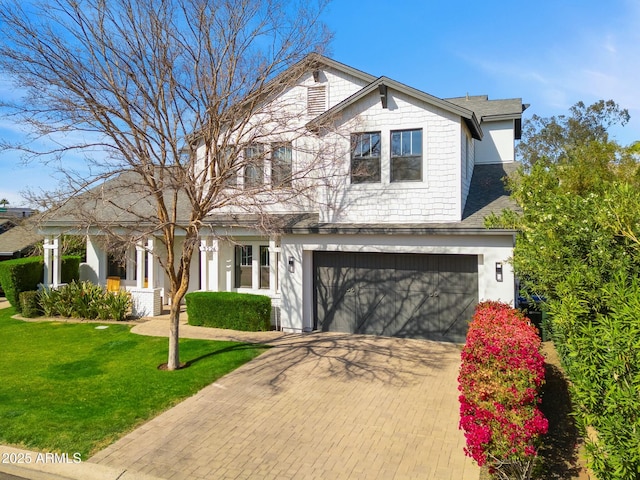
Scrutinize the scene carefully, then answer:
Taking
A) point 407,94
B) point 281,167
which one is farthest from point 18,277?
point 407,94

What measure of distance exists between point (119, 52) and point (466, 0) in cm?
875

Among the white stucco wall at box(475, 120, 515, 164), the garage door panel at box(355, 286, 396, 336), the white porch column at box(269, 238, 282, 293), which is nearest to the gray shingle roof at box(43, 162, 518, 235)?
the white stucco wall at box(475, 120, 515, 164)

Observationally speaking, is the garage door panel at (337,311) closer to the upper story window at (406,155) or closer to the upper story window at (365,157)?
the upper story window at (365,157)

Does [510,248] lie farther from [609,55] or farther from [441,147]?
[609,55]

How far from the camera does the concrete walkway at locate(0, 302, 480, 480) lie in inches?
219

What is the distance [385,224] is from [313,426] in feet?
20.7

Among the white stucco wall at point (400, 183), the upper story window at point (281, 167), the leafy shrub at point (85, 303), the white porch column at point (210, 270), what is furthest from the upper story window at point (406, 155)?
the leafy shrub at point (85, 303)

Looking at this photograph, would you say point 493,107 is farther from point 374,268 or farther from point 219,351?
point 219,351

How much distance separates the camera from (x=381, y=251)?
38.7 feet

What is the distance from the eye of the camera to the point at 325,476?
5.38 metres

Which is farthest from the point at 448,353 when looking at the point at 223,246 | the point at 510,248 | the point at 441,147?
the point at 223,246

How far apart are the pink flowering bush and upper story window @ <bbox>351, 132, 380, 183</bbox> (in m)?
6.74

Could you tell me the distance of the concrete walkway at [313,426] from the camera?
5.57 metres

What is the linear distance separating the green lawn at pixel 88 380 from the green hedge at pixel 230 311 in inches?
67.7
